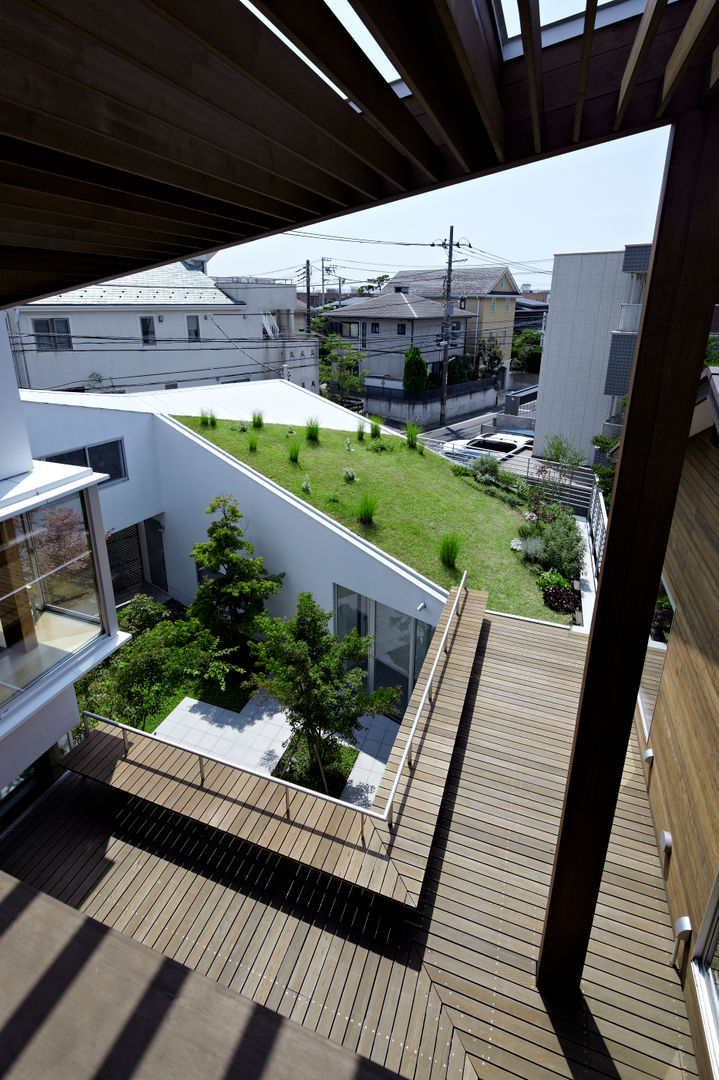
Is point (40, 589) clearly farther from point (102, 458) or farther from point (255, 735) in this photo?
point (102, 458)

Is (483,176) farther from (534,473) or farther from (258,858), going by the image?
(534,473)

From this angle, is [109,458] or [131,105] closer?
[131,105]

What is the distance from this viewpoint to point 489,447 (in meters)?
21.2

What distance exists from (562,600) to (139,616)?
24.9 feet

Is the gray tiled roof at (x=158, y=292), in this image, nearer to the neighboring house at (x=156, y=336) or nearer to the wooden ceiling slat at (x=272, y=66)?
the neighboring house at (x=156, y=336)

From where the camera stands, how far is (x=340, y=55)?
149cm

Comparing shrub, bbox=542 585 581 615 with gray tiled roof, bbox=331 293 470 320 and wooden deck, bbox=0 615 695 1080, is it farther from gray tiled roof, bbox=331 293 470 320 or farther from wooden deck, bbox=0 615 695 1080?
gray tiled roof, bbox=331 293 470 320

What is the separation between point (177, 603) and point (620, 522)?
1244 cm

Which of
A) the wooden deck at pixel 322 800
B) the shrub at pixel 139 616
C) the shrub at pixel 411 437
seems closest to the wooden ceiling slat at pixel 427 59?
the wooden deck at pixel 322 800

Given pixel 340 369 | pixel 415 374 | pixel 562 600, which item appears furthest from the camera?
pixel 340 369

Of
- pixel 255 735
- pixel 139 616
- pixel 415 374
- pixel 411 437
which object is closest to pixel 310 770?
pixel 255 735

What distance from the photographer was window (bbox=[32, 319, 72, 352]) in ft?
57.8

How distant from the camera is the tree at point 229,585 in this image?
10227mm

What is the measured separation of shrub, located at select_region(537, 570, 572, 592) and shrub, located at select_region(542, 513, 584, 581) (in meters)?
0.27
